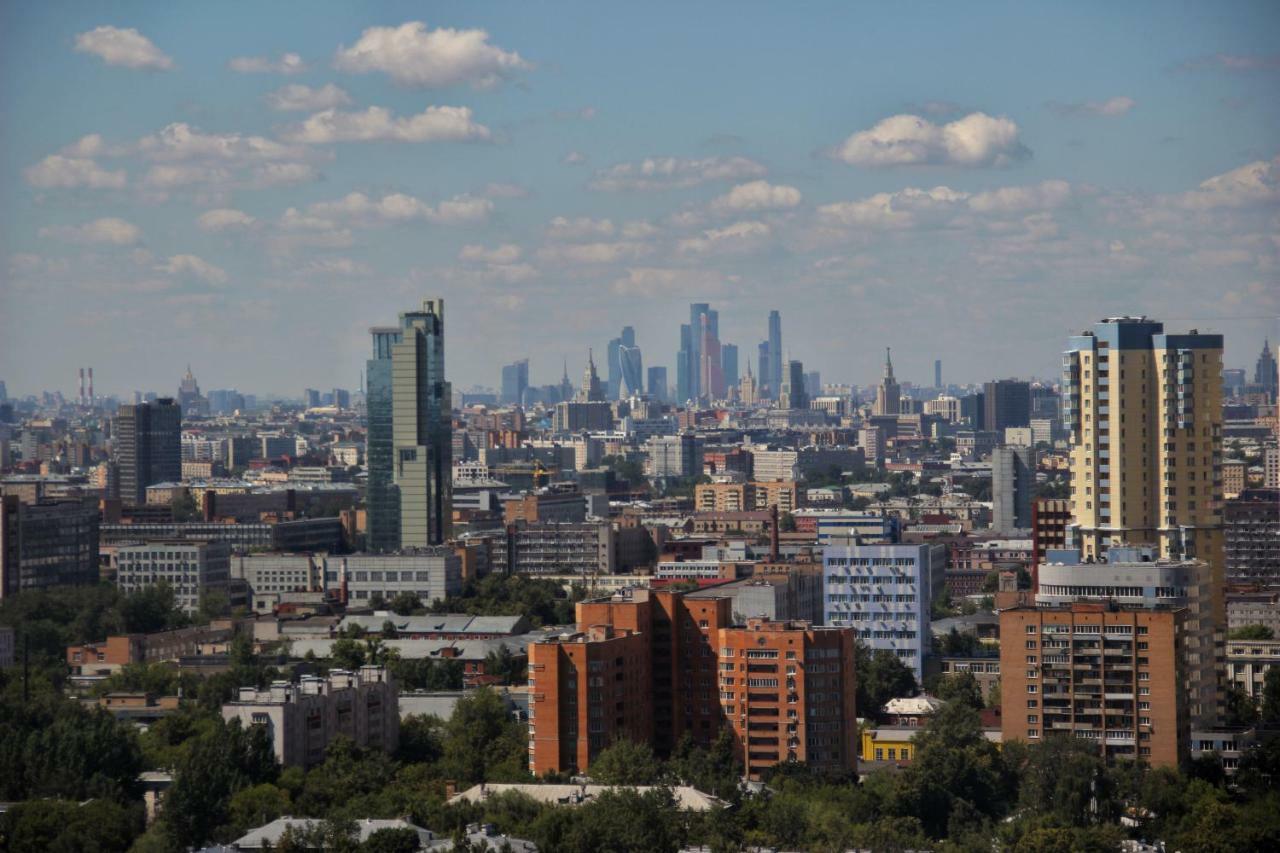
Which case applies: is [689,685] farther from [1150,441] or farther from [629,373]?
[629,373]

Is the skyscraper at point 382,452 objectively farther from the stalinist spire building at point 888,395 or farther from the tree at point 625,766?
the stalinist spire building at point 888,395

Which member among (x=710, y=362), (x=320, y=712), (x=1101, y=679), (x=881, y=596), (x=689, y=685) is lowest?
(x=320, y=712)

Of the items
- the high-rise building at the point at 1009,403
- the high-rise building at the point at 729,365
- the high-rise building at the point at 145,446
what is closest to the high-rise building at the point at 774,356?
the high-rise building at the point at 729,365

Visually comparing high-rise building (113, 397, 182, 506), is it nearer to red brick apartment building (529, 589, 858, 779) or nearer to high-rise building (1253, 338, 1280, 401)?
high-rise building (1253, 338, 1280, 401)

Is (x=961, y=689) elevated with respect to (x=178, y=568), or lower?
lower

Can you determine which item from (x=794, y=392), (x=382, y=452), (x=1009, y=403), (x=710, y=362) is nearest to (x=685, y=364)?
(x=710, y=362)

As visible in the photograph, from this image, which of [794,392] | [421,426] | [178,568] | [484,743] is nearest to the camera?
[484,743]
